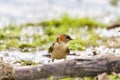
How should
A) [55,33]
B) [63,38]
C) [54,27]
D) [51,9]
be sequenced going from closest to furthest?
[63,38]
[55,33]
[54,27]
[51,9]

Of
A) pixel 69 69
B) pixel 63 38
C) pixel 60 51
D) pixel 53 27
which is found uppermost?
pixel 53 27

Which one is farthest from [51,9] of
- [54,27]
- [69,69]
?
[69,69]

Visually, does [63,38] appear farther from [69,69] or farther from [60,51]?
[69,69]

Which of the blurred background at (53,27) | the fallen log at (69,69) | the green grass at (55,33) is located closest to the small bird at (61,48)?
the blurred background at (53,27)

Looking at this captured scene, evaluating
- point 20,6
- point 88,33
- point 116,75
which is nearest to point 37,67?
point 116,75

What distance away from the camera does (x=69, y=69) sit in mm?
6363

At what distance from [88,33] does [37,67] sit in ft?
19.4

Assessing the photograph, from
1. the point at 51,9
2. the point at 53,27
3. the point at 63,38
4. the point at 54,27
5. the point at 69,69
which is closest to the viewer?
the point at 69,69

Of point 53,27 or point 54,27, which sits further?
point 54,27

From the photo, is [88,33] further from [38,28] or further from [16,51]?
[16,51]

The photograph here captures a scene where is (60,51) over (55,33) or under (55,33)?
under

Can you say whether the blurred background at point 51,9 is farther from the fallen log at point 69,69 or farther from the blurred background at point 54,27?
the fallen log at point 69,69

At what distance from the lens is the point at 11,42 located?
10664 millimetres

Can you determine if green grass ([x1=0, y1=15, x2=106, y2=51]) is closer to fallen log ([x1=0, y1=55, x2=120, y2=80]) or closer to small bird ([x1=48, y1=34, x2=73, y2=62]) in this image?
small bird ([x1=48, y1=34, x2=73, y2=62])
